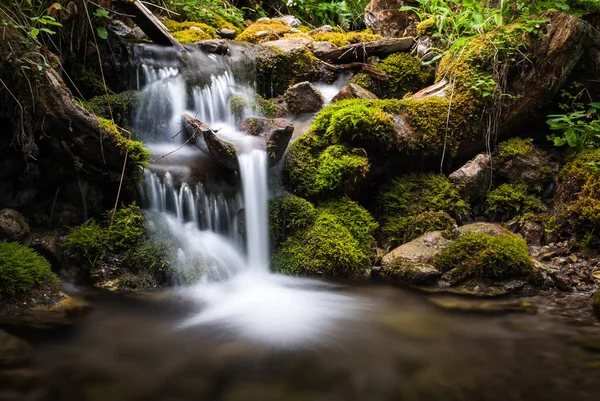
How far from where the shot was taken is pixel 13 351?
2713 mm

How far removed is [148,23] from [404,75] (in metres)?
4.05

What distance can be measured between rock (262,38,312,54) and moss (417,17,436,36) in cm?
191

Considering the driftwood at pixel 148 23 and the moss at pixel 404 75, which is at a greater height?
the driftwood at pixel 148 23

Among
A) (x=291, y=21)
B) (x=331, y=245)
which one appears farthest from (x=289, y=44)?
(x=331, y=245)

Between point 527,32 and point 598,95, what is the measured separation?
1.45 meters

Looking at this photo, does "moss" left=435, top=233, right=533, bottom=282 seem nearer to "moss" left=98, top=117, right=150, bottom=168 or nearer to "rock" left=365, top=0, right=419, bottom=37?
"moss" left=98, top=117, right=150, bottom=168

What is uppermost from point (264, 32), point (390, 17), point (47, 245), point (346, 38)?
point (390, 17)

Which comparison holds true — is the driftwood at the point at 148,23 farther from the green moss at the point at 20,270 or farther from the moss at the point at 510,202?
the moss at the point at 510,202

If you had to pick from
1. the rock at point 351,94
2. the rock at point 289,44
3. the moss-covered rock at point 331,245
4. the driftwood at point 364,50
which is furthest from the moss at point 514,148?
the rock at point 289,44

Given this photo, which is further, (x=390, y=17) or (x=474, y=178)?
(x=390, y=17)

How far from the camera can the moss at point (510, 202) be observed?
554 centimetres

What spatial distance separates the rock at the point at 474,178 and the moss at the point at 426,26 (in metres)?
2.51

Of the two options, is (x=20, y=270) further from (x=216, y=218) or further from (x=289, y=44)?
(x=289, y=44)

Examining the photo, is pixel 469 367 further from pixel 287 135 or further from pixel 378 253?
pixel 287 135
